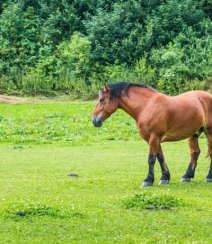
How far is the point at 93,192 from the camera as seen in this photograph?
1286 cm

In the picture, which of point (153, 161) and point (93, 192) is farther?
point (153, 161)

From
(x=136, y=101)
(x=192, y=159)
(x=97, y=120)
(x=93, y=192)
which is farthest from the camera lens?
(x=192, y=159)

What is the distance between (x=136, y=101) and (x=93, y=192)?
2.43 m

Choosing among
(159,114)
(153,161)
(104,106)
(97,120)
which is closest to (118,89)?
(104,106)

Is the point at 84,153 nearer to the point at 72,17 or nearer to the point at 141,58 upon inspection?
the point at 141,58

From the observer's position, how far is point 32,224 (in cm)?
984

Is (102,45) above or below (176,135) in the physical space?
above

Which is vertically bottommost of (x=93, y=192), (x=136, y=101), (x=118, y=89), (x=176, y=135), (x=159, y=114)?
(x=93, y=192)

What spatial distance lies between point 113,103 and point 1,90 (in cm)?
2143

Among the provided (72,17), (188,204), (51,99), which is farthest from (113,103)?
(72,17)

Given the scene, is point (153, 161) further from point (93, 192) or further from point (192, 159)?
point (93, 192)

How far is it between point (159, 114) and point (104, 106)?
4.19 ft

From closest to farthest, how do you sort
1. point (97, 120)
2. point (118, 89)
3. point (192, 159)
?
point (118, 89), point (97, 120), point (192, 159)

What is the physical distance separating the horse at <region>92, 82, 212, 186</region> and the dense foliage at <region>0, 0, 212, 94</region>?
19.7 meters
